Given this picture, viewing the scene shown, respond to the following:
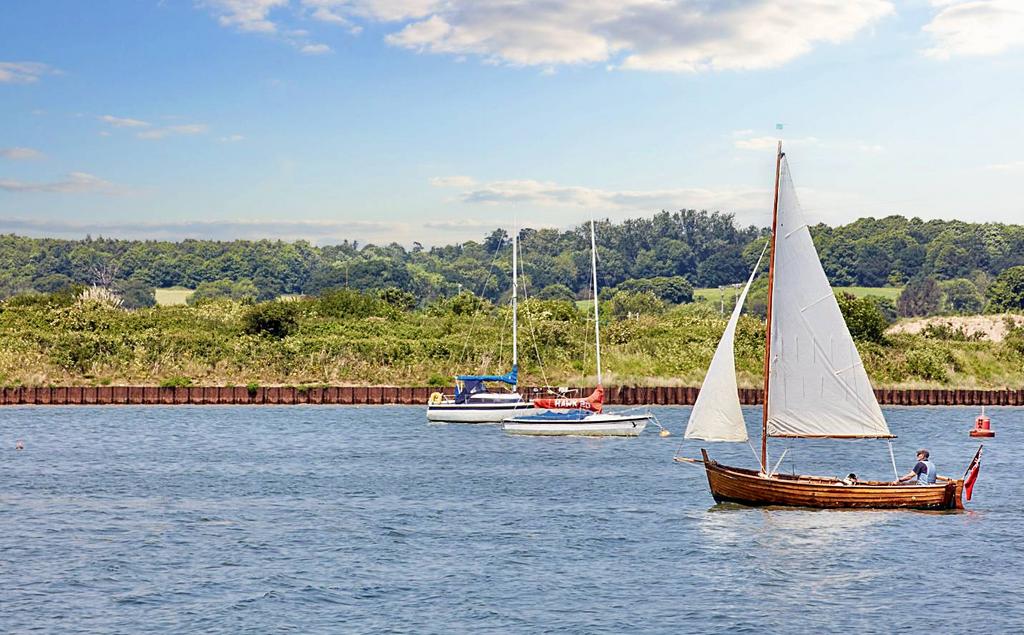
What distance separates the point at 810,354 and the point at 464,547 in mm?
14388

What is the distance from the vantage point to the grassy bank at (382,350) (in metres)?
105

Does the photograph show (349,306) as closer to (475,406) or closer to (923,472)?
(475,406)

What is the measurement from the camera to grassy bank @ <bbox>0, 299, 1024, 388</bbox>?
105 m

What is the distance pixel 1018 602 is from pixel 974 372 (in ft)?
297

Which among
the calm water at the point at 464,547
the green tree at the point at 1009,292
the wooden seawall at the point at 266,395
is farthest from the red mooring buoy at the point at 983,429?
the green tree at the point at 1009,292

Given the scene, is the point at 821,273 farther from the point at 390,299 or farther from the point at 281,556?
the point at 390,299

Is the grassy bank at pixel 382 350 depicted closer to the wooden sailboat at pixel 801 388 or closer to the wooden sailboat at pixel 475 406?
the wooden sailboat at pixel 475 406

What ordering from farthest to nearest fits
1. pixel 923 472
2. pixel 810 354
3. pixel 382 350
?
pixel 382 350
pixel 923 472
pixel 810 354

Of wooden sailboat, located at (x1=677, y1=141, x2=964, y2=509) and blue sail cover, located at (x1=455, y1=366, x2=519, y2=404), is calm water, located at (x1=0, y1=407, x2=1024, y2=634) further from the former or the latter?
blue sail cover, located at (x1=455, y1=366, x2=519, y2=404)

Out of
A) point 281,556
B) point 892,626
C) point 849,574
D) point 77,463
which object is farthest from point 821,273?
point 77,463

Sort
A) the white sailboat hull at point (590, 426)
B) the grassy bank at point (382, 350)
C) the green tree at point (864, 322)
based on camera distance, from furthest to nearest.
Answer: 1. the green tree at point (864, 322)
2. the grassy bank at point (382, 350)
3. the white sailboat hull at point (590, 426)

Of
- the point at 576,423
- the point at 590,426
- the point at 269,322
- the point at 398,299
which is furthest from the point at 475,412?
the point at 398,299

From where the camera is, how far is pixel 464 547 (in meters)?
40.7

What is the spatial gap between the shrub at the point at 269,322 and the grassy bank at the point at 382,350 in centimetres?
25
